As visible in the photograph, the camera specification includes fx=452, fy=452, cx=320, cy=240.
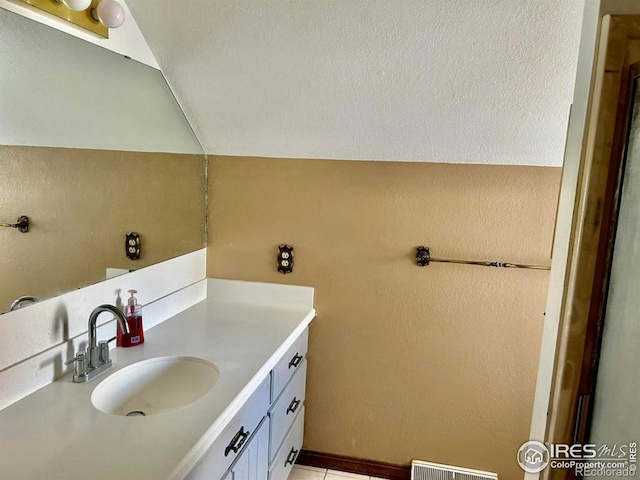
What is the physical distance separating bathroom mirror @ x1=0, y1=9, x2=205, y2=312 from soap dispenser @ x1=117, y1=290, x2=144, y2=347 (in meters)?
0.14

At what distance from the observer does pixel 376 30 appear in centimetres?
152

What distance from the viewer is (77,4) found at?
133 centimetres

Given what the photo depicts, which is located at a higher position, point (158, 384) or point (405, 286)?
point (405, 286)

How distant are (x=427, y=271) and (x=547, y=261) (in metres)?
0.52

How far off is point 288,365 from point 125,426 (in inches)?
32.6

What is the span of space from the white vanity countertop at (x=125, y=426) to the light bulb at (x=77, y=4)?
1115 millimetres

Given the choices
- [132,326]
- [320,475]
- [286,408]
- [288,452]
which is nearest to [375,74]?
[132,326]

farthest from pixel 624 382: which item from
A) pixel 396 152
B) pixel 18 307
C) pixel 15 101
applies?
pixel 15 101

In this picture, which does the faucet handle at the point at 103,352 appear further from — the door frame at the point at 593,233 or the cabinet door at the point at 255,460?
the door frame at the point at 593,233

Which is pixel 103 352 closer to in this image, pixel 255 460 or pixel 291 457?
pixel 255 460

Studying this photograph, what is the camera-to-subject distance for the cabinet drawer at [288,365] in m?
1.72

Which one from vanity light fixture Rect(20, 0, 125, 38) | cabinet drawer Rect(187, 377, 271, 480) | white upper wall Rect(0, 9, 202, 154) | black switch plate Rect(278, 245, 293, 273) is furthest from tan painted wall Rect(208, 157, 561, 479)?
vanity light fixture Rect(20, 0, 125, 38)

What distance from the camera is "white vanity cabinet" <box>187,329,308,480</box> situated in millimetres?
1258

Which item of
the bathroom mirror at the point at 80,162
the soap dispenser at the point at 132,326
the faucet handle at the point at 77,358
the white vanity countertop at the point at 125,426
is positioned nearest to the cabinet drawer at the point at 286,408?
the white vanity countertop at the point at 125,426
